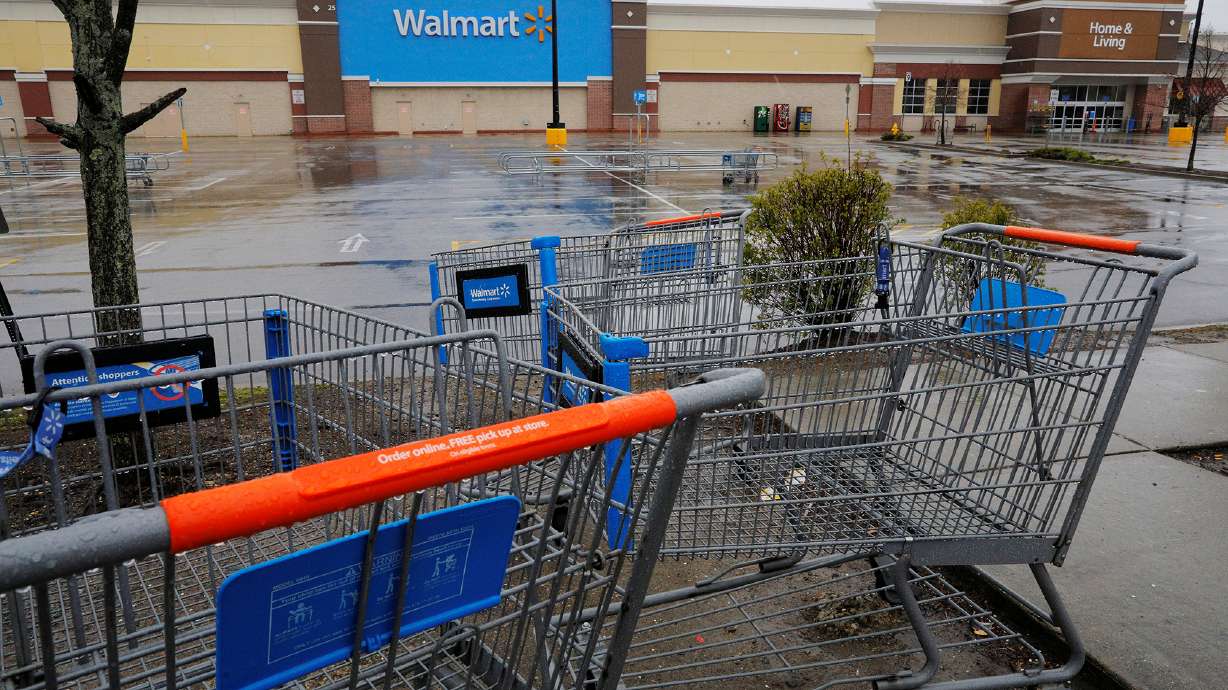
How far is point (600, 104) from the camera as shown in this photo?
4669 cm

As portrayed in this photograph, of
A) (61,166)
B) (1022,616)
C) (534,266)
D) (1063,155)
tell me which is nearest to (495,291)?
(534,266)

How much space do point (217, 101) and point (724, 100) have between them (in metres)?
26.6

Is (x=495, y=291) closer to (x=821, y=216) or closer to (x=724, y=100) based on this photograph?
(x=821, y=216)

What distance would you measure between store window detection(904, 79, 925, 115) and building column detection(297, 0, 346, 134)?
31530mm

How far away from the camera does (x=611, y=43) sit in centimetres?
4566

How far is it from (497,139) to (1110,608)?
40123 mm

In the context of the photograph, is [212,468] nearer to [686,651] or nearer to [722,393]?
[686,651]

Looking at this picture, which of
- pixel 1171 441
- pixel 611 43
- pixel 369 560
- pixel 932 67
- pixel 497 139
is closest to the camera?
pixel 369 560

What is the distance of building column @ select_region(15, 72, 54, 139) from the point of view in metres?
40.6

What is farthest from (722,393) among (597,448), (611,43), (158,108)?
(611,43)

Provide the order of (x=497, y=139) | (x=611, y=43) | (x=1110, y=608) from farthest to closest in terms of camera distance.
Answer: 1. (x=611, y=43)
2. (x=497, y=139)
3. (x=1110, y=608)

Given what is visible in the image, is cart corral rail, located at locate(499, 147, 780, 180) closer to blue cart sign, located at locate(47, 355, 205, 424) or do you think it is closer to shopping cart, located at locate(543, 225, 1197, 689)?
shopping cart, located at locate(543, 225, 1197, 689)

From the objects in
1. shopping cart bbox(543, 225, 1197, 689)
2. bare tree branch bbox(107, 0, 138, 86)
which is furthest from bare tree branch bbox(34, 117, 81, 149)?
shopping cart bbox(543, 225, 1197, 689)

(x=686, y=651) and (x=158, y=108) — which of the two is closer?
(x=686, y=651)
